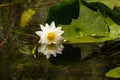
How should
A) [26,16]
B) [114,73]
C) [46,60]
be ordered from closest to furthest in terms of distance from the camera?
[114,73] < [46,60] < [26,16]

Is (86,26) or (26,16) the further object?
(26,16)

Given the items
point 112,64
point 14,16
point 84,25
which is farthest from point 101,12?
point 14,16

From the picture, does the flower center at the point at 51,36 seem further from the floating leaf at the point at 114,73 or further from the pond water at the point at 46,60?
the floating leaf at the point at 114,73

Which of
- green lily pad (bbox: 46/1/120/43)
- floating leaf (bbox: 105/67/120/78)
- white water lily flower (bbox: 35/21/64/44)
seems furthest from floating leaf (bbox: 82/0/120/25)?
floating leaf (bbox: 105/67/120/78)

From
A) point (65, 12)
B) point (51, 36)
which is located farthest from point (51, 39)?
point (65, 12)

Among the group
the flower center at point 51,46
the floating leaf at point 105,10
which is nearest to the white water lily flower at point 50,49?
the flower center at point 51,46

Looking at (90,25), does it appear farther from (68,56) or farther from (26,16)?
(26,16)
